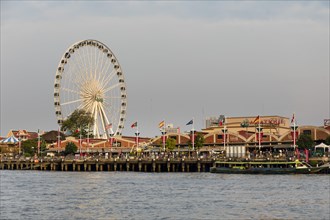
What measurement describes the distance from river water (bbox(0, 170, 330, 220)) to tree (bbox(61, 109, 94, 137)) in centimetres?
8477

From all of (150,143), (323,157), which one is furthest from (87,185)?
(150,143)

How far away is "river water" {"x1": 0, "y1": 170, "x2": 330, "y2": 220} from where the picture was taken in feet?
174

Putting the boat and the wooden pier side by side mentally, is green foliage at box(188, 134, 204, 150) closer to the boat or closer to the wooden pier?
the wooden pier

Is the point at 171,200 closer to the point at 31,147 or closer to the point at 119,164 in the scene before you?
the point at 119,164

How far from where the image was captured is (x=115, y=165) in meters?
134

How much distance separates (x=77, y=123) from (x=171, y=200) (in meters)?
116

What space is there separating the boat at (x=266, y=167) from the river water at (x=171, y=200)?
15422mm

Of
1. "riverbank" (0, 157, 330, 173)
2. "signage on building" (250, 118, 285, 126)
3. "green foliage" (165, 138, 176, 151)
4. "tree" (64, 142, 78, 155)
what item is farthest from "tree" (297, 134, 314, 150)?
"tree" (64, 142, 78, 155)

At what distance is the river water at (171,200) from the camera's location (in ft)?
174

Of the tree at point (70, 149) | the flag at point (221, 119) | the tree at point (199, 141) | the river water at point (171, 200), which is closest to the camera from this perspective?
the river water at point (171, 200)

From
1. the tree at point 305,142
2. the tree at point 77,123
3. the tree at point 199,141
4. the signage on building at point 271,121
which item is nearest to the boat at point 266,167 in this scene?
the tree at point 305,142

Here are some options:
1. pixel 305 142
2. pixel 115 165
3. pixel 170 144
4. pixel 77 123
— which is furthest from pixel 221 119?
pixel 115 165

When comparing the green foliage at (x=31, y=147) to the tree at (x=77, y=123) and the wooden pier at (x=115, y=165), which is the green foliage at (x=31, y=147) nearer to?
the tree at (x=77, y=123)

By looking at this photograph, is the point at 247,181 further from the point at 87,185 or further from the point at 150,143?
the point at 150,143
